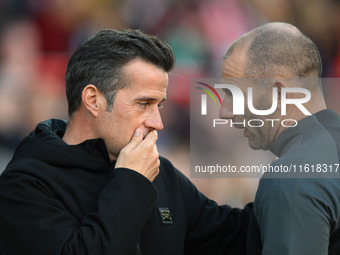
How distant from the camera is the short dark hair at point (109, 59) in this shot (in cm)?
267

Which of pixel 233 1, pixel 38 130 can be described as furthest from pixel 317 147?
pixel 233 1

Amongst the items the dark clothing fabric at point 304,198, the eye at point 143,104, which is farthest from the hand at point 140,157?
the dark clothing fabric at point 304,198

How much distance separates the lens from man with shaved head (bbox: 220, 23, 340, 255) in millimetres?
2244

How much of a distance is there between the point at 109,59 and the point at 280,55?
0.80 metres

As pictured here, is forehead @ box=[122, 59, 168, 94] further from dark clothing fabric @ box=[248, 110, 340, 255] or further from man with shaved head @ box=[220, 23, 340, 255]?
dark clothing fabric @ box=[248, 110, 340, 255]

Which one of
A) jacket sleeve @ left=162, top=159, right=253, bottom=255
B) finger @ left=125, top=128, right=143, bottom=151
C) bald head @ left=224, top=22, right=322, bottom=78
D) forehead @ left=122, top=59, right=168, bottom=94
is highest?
bald head @ left=224, top=22, right=322, bottom=78

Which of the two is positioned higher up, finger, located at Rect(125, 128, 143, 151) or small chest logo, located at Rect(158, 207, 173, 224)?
finger, located at Rect(125, 128, 143, 151)

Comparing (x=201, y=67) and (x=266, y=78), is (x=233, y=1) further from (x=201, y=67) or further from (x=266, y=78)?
(x=266, y=78)

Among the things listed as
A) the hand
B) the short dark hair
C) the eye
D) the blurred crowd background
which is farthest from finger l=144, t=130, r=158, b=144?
the blurred crowd background

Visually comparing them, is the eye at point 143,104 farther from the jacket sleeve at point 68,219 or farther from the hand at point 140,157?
the jacket sleeve at point 68,219

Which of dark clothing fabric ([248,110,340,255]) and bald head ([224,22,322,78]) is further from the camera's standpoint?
bald head ([224,22,322,78])

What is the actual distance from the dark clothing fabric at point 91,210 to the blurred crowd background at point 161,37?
7.42 ft

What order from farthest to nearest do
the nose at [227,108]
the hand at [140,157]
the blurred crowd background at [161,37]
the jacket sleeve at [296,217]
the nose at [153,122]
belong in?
the blurred crowd background at [161,37] → the nose at [227,108] → the nose at [153,122] → the hand at [140,157] → the jacket sleeve at [296,217]

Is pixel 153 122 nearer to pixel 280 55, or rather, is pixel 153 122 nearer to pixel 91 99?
pixel 91 99
